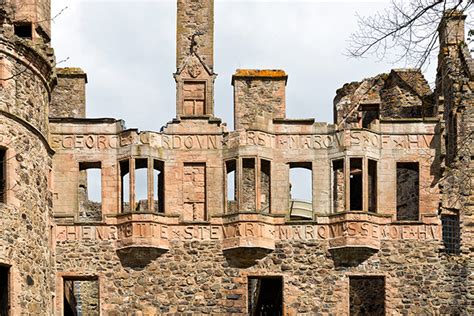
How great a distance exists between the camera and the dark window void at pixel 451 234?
36.7 metres

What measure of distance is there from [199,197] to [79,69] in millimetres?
6693

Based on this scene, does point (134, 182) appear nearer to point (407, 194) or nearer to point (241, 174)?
point (241, 174)

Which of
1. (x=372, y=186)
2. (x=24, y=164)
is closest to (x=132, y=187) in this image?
(x=24, y=164)

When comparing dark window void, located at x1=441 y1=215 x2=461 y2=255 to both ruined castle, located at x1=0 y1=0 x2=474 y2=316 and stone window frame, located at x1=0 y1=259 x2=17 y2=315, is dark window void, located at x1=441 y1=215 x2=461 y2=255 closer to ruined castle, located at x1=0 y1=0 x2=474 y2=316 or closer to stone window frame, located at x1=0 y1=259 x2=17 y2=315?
ruined castle, located at x1=0 y1=0 x2=474 y2=316

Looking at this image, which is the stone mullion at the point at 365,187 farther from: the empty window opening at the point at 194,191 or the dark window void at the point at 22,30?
the dark window void at the point at 22,30

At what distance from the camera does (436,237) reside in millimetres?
36344

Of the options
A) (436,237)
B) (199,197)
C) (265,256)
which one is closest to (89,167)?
(199,197)

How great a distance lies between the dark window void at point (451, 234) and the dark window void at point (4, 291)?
12.6 metres

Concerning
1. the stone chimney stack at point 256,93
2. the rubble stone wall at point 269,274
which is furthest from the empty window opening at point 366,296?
the stone chimney stack at point 256,93

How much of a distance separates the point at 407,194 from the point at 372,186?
3643 millimetres

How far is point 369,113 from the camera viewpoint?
Answer: 144 feet

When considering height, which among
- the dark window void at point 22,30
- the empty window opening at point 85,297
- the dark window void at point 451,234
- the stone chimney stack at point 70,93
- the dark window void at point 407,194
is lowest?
the empty window opening at point 85,297

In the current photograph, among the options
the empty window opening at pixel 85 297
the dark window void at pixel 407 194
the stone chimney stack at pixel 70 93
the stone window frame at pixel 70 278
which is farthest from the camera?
the empty window opening at pixel 85 297

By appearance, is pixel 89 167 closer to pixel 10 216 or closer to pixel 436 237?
pixel 10 216
